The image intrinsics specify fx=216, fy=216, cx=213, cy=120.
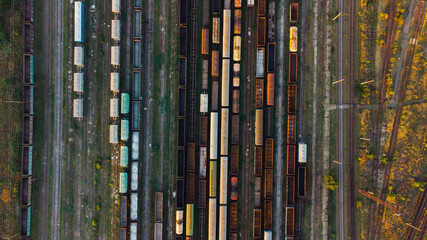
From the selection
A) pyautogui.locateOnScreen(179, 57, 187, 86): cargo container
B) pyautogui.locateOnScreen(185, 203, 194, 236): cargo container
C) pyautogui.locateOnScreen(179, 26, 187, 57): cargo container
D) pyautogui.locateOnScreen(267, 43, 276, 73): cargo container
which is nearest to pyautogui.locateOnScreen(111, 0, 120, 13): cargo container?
pyautogui.locateOnScreen(179, 26, 187, 57): cargo container

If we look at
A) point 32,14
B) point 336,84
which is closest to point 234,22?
point 336,84

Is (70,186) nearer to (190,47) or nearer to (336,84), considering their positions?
(190,47)

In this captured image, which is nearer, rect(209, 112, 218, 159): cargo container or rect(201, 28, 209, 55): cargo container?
rect(209, 112, 218, 159): cargo container

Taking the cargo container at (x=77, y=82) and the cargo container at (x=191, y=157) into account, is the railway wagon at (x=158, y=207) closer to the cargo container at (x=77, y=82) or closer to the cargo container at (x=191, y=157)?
the cargo container at (x=191, y=157)

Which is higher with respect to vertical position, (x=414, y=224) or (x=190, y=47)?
(x=190, y=47)

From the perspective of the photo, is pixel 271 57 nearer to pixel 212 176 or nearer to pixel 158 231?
pixel 212 176

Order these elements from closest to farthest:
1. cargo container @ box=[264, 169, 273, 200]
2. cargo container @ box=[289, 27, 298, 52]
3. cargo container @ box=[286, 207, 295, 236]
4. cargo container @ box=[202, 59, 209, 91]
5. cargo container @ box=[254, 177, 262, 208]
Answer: cargo container @ box=[286, 207, 295, 236], cargo container @ box=[264, 169, 273, 200], cargo container @ box=[289, 27, 298, 52], cargo container @ box=[254, 177, 262, 208], cargo container @ box=[202, 59, 209, 91]

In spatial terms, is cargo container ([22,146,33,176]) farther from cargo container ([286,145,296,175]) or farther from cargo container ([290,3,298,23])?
cargo container ([290,3,298,23])
